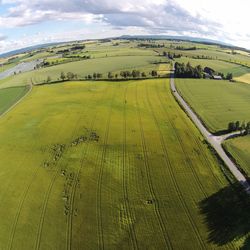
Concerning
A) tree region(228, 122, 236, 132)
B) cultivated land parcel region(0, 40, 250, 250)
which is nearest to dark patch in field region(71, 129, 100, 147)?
cultivated land parcel region(0, 40, 250, 250)

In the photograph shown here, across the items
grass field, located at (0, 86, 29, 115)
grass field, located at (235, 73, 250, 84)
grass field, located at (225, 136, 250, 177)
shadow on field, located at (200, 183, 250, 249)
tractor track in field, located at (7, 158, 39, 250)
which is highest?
grass field, located at (235, 73, 250, 84)

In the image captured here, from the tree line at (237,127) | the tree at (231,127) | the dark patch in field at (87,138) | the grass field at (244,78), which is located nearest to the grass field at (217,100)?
the tree at (231,127)

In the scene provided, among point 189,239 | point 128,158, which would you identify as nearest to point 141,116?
point 128,158

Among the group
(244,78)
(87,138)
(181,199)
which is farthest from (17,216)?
(244,78)

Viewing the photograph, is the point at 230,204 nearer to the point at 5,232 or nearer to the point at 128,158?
the point at 128,158

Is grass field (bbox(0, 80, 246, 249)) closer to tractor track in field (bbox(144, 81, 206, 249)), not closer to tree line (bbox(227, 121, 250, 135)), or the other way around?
tractor track in field (bbox(144, 81, 206, 249))
